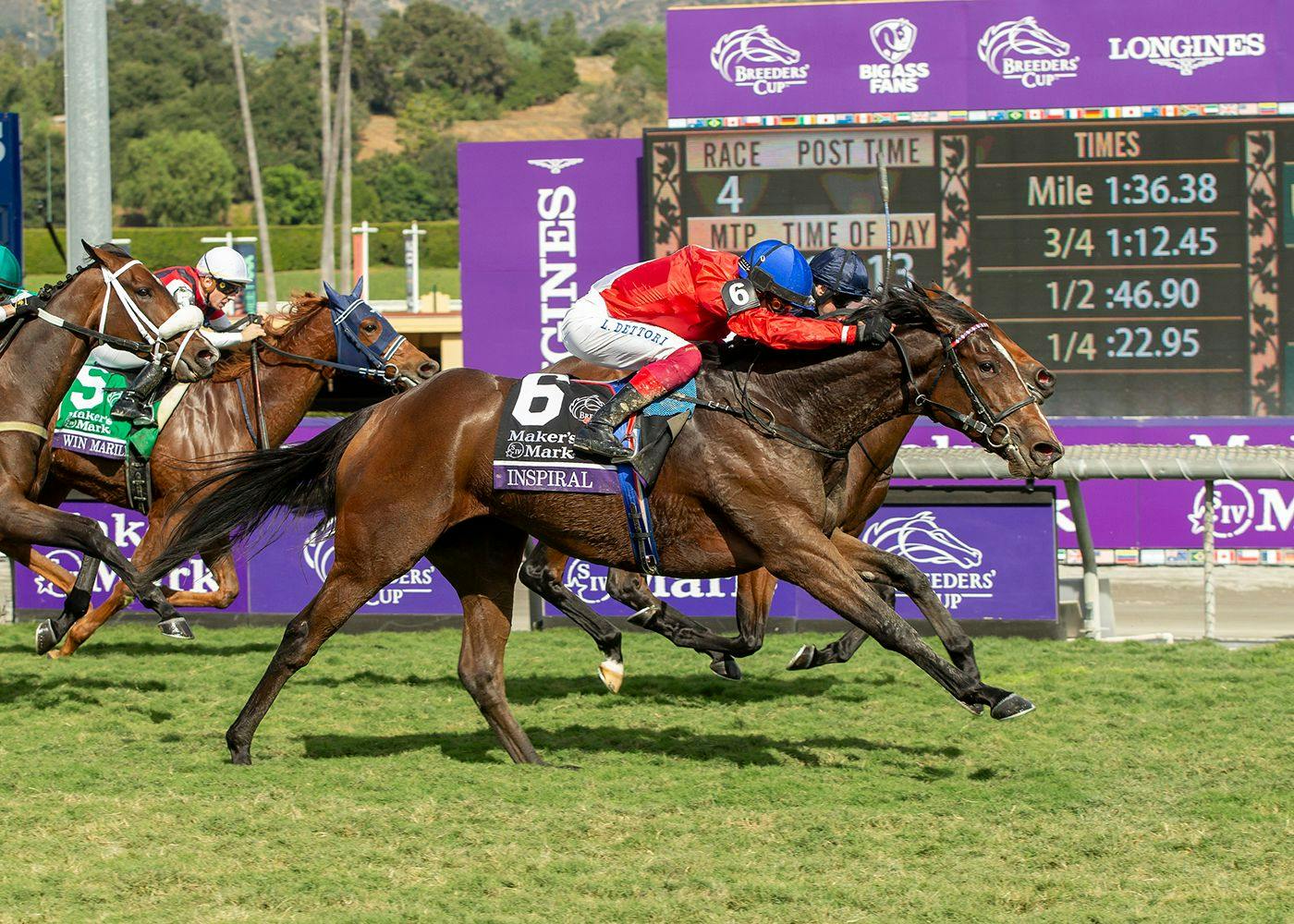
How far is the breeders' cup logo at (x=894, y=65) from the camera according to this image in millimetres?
13414

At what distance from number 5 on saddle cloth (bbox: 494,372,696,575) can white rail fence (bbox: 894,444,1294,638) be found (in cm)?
368

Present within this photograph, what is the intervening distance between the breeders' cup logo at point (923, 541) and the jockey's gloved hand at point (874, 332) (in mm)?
3426

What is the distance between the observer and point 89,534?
6.48m

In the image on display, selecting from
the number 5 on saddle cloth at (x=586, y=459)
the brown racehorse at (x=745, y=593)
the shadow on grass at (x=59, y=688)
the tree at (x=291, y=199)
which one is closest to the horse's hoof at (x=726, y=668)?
the brown racehorse at (x=745, y=593)

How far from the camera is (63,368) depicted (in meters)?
6.76

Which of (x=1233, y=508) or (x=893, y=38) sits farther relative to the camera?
(x=893, y=38)

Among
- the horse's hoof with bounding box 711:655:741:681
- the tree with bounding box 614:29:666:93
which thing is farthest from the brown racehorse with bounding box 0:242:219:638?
the tree with bounding box 614:29:666:93

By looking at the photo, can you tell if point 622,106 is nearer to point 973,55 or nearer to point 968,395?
point 973,55

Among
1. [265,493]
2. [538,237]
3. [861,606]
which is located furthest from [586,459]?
[538,237]

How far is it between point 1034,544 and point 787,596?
1.37 meters

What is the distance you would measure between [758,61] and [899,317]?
8203 millimetres

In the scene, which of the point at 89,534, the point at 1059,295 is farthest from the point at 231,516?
the point at 1059,295

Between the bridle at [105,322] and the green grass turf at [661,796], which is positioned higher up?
the bridle at [105,322]

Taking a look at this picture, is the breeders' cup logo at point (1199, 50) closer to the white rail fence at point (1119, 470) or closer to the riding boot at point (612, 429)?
the white rail fence at point (1119, 470)
